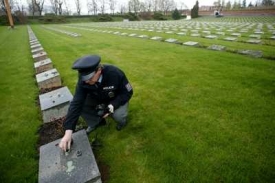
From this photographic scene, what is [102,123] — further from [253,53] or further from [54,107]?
[253,53]

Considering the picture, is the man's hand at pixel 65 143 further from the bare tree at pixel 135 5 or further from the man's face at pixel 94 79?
the bare tree at pixel 135 5

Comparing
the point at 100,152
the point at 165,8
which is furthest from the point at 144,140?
the point at 165,8

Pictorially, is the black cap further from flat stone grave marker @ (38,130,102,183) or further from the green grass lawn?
the green grass lawn

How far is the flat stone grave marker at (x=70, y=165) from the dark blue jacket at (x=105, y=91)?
40 centimetres

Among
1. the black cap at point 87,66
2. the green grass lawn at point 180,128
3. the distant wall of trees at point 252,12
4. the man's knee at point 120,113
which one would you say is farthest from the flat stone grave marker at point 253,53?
the distant wall of trees at point 252,12

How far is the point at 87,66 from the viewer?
8.44 ft

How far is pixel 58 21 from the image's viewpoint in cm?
4756

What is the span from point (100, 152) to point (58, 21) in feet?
166

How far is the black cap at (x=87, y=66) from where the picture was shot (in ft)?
8.46

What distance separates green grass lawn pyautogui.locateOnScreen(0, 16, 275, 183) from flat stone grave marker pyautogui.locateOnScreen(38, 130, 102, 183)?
391 mm

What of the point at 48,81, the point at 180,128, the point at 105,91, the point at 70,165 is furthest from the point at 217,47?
the point at 70,165

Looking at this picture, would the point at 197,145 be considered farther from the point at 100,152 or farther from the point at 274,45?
the point at 274,45

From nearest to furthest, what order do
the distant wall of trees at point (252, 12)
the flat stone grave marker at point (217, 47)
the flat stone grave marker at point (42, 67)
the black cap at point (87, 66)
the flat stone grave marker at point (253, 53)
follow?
1. the black cap at point (87, 66)
2. the flat stone grave marker at point (42, 67)
3. the flat stone grave marker at point (253, 53)
4. the flat stone grave marker at point (217, 47)
5. the distant wall of trees at point (252, 12)

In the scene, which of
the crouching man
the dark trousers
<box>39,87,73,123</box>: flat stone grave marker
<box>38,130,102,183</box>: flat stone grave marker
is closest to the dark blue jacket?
the crouching man
